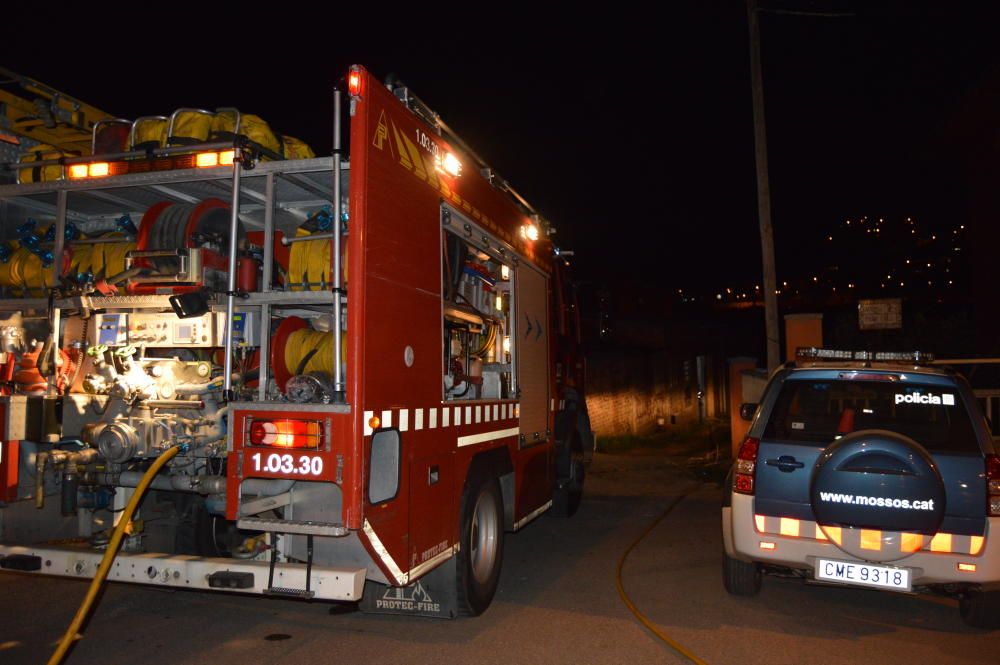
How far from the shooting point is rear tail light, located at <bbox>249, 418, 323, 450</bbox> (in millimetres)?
4078

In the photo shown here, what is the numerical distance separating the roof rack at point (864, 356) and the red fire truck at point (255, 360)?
2497 mm

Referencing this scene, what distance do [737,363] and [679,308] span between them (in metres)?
27.1

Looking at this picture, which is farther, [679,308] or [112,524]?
[679,308]

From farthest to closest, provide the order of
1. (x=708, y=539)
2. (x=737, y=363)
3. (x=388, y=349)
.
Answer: (x=737, y=363) → (x=708, y=539) → (x=388, y=349)

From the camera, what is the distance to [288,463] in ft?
13.5

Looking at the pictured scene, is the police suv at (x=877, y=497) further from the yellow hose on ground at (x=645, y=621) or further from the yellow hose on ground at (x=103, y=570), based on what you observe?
the yellow hose on ground at (x=103, y=570)

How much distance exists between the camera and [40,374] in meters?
5.07

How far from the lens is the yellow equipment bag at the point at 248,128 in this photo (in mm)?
5137

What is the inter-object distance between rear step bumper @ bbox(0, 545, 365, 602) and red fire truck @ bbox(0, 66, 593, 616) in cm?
1

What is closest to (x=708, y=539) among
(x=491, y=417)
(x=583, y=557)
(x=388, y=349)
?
(x=583, y=557)

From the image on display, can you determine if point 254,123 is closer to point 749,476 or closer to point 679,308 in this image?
point 749,476

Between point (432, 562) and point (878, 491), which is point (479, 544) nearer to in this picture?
point (432, 562)

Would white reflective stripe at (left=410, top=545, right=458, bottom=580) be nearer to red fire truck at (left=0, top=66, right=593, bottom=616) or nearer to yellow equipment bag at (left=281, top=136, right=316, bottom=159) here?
red fire truck at (left=0, top=66, right=593, bottom=616)

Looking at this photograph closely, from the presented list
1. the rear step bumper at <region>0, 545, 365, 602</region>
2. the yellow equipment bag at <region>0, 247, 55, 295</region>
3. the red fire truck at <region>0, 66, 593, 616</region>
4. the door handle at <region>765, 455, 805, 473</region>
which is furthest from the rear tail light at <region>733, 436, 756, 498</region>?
the yellow equipment bag at <region>0, 247, 55, 295</region>
